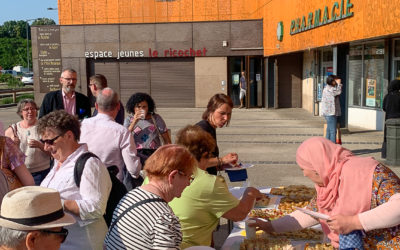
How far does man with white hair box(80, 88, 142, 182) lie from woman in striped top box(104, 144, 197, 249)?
81.0 inches

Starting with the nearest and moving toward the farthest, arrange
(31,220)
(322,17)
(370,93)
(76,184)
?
(31,220), (76,184), (322,17), (370,93)

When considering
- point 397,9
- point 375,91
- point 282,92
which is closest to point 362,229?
point 397,9

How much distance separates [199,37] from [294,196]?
73.7 ft

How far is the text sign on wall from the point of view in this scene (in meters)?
28.1

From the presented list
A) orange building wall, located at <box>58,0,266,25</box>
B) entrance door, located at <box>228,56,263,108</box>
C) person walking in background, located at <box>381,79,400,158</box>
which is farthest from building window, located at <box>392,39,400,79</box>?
orange building wall, located at <box>58,0,266,25</box>

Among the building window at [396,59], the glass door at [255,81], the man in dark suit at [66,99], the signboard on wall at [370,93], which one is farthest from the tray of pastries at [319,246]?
the glass door at [255,81]

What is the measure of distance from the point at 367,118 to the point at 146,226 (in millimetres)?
15592

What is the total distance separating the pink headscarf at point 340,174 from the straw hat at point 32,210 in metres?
1.52

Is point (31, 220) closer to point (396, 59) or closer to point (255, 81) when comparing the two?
point (396, 59)

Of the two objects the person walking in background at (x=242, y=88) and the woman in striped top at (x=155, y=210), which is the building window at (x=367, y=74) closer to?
the person walking in background at (x=242, y=88)

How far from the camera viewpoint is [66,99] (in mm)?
6840

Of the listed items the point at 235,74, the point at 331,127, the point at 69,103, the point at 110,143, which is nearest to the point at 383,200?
the point at 110,143

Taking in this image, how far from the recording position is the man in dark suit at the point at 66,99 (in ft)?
22.1

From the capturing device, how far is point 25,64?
101938 mm
